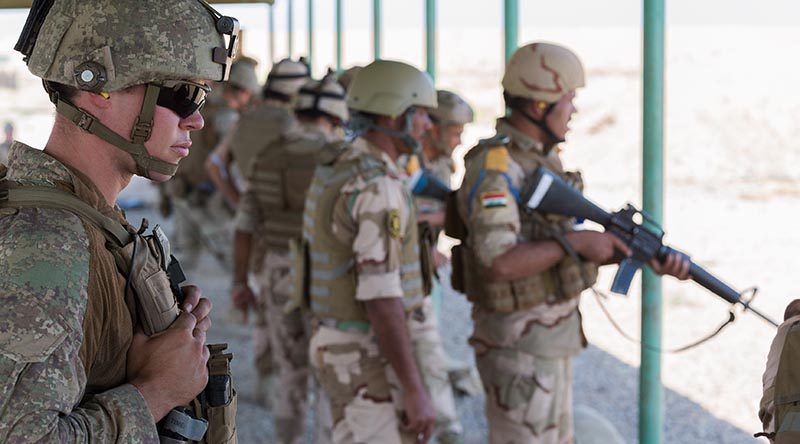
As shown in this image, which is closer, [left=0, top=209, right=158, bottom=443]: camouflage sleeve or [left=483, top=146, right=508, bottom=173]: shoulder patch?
[left=0, top=209, right=158, bottom=443]: camouflage sleeve

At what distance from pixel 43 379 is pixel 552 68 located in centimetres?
261

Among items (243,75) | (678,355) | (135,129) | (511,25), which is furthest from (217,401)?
(243,75)

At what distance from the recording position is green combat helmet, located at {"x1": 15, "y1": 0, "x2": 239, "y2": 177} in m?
1.81

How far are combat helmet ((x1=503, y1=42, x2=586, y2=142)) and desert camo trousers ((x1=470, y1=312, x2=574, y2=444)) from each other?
0.81m

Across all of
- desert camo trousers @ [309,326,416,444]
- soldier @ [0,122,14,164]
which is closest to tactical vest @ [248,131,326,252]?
desert camo trousers @ [309,326,416,444]

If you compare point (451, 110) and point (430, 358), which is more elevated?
point (451, 110)

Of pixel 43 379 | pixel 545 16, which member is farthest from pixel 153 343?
pixel 545 16

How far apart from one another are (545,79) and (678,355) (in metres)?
4.24

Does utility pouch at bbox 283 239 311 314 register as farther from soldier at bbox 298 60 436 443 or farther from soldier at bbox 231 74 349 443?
soldier at bbox 231 74 349 443

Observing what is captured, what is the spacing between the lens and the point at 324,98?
519 centimetres

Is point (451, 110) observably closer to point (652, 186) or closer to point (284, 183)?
point (284, 183)

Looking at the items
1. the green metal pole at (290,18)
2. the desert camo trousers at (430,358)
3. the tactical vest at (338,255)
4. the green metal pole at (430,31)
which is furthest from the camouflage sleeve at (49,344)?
the green metal pole at (290,18)

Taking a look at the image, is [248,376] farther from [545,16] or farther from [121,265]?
[545,16]

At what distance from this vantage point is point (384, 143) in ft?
11.8
